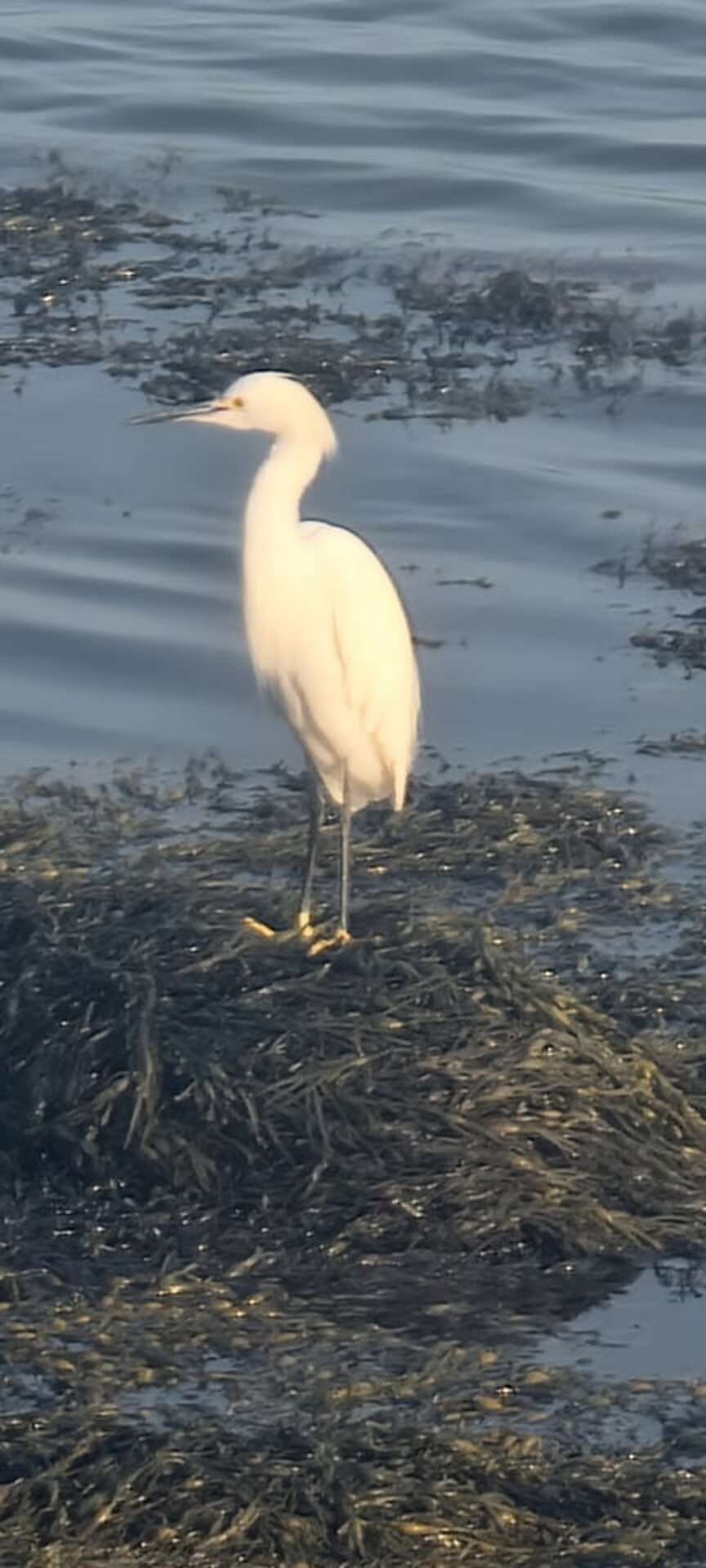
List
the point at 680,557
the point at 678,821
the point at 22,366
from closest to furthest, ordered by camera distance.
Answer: the point at 678,821 → the point at 680,557 → the point at 22,366

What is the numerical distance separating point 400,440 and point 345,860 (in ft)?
16.1

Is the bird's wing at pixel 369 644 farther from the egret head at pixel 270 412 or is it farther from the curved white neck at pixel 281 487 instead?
the egret head at pixel 270 412

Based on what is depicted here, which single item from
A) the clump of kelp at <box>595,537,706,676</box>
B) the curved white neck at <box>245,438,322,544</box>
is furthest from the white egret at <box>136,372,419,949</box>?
the clump of kelp at <box>595,537,706,676</box>

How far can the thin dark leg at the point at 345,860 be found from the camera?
6.59 metres

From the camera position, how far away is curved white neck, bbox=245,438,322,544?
21.6 feet

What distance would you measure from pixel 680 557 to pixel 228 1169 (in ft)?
15.5

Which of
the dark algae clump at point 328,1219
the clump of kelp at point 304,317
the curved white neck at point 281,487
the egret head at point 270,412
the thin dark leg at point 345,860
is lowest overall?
the dark algae clump at point 328,1219

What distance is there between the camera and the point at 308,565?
6.63 m

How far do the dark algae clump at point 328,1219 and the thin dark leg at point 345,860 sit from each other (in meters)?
0.07

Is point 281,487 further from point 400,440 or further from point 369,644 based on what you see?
point 400,440

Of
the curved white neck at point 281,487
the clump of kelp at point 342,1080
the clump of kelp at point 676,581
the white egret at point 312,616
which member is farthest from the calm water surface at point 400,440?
the clump of kelp at point 342,1080

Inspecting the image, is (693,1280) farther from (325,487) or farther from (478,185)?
(478,185)

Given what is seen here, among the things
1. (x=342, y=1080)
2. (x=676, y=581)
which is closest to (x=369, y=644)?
(x=342, y=1080)

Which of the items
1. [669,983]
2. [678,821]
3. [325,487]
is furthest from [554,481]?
[669,983]
